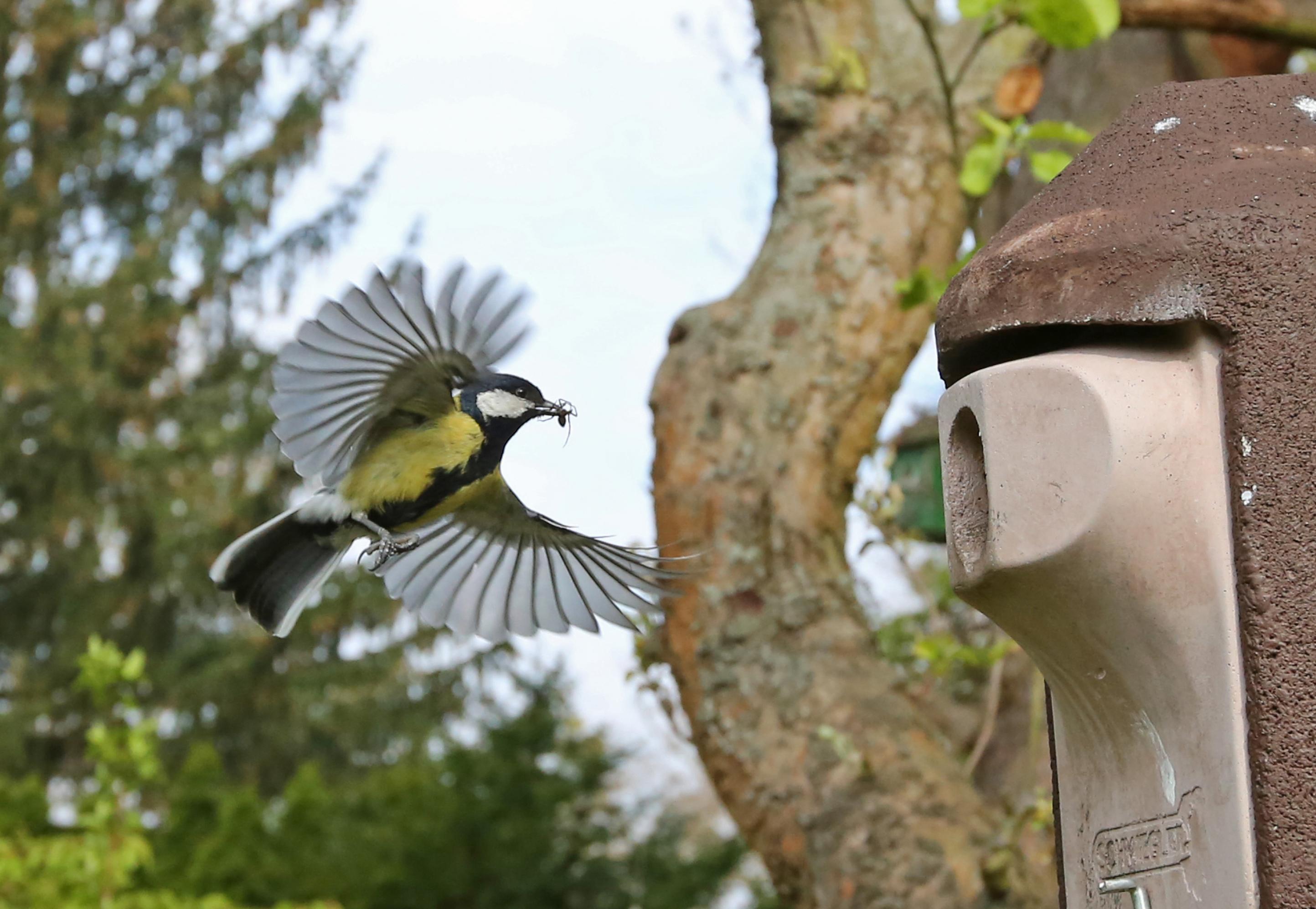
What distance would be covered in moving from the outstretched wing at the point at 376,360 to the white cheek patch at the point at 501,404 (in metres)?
0.07

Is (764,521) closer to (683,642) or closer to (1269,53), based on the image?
(683,642)

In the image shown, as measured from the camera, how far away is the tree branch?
404 cm

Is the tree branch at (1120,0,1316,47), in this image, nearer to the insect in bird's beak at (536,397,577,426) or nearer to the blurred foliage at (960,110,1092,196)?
the blurred foliage at (960,110,1092,196)

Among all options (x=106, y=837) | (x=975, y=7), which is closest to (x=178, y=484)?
(x=106, y=837)

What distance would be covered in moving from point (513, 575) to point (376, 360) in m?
0.60

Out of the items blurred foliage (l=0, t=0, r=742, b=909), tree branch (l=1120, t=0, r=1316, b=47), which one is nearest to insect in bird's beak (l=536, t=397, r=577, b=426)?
tree branch (l=1120, t=0, r=1316, b=47)

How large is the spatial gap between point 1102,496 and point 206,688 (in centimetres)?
1050

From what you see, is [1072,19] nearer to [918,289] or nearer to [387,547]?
[918,289]

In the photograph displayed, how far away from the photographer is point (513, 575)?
2850 millimetres

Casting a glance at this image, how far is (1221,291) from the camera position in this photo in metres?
1.80

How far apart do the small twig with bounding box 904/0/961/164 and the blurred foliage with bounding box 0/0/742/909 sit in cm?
397

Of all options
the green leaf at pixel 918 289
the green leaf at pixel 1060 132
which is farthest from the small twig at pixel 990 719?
the green leaf at pixel 1060 132

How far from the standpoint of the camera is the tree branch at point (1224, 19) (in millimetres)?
4043

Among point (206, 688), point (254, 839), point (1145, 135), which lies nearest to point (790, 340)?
point (1145, 135)
